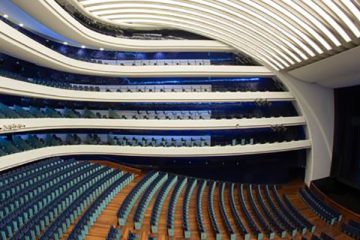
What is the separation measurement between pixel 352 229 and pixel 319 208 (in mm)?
3024

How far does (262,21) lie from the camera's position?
51.2 feet

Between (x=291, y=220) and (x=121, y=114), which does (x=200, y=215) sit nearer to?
(x=291, y=220)

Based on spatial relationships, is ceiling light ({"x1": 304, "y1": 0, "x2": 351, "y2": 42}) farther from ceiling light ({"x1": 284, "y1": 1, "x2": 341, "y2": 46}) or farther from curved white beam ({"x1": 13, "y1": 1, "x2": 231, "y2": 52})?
curved white beam ({"x1": 13, "y1": 1, "x2": 231, "y2": 52})

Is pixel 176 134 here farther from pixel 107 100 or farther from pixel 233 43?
pixel 233 43

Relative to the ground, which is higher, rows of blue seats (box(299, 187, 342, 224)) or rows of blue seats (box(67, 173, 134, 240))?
rows of blue seats (box(67, 173, 134, 240))

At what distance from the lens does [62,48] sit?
66.8 ft

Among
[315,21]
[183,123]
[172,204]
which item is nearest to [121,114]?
[183,123]

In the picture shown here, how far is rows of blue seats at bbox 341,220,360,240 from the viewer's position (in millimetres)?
12997

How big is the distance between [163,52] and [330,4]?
1244cm

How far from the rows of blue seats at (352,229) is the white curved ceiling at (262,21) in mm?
7154

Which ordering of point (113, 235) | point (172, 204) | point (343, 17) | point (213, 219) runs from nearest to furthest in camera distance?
point (113, 235)
point (343, 17)
point (213, 219)
point (172, 204)

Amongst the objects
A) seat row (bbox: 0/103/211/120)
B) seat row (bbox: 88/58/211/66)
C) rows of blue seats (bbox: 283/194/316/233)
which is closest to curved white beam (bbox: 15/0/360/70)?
seat row (bbox: 88/58/211/66)

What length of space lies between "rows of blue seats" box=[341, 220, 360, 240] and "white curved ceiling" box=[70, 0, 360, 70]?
7154mm

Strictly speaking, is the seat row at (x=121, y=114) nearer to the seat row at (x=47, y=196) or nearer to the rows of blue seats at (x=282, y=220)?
the seat row at (x=47, y=196)
